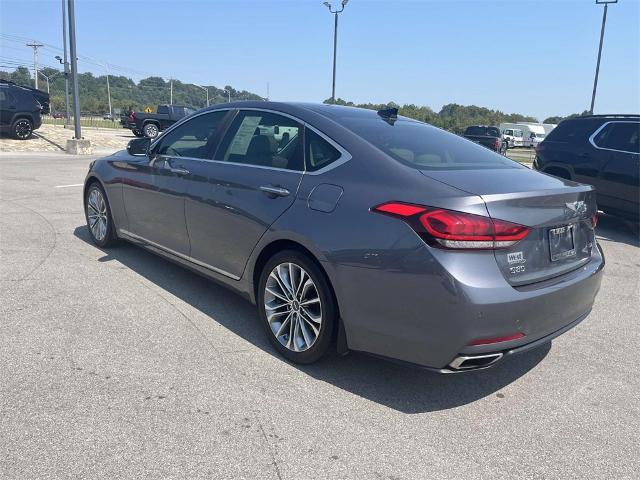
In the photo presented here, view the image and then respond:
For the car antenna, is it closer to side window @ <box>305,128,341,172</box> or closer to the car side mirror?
side window @ <box>305,128,341,172</box>

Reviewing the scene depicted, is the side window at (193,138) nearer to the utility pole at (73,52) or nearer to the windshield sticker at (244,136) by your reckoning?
the windshield sticker at (244,136)

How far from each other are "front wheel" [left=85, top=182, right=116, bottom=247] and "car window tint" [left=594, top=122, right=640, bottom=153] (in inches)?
288

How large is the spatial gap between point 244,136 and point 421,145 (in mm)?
1372

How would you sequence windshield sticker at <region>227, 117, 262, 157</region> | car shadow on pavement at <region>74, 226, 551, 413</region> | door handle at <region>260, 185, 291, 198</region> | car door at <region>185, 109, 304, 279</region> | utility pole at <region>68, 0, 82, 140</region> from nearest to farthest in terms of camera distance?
car shadow on pavement at <region>74, 226, 551, 413</region> < door handle at <region>260, 185, 291, 198</region> < car door at <region>185, 109, 304, 279</region> < windshield sticker at <region>227, 117, 262, 157</region> < utility pole at <region>68, 0, 82, 140</region>

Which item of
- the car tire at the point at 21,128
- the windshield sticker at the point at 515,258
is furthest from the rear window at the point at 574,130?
the car tire at the point at 21,128

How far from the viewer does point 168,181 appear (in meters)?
4.63

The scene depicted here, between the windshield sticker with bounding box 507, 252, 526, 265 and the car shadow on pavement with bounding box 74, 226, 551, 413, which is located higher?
the windshield sticker with bounding box 507, 252, 526, 265

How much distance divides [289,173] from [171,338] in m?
1.45

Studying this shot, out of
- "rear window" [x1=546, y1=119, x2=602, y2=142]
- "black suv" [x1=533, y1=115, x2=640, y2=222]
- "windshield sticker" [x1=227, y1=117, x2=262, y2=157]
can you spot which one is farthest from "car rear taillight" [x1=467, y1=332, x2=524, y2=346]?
"rear window" [x1=546, y1=119, x2=602, y2=142]

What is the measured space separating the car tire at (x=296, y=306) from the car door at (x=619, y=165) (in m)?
6.54

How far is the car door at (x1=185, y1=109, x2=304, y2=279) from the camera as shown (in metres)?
3.59

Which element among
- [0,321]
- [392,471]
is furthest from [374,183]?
[0,321]

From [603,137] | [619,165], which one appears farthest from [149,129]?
[619,165]

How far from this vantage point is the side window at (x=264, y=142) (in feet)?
12.0
